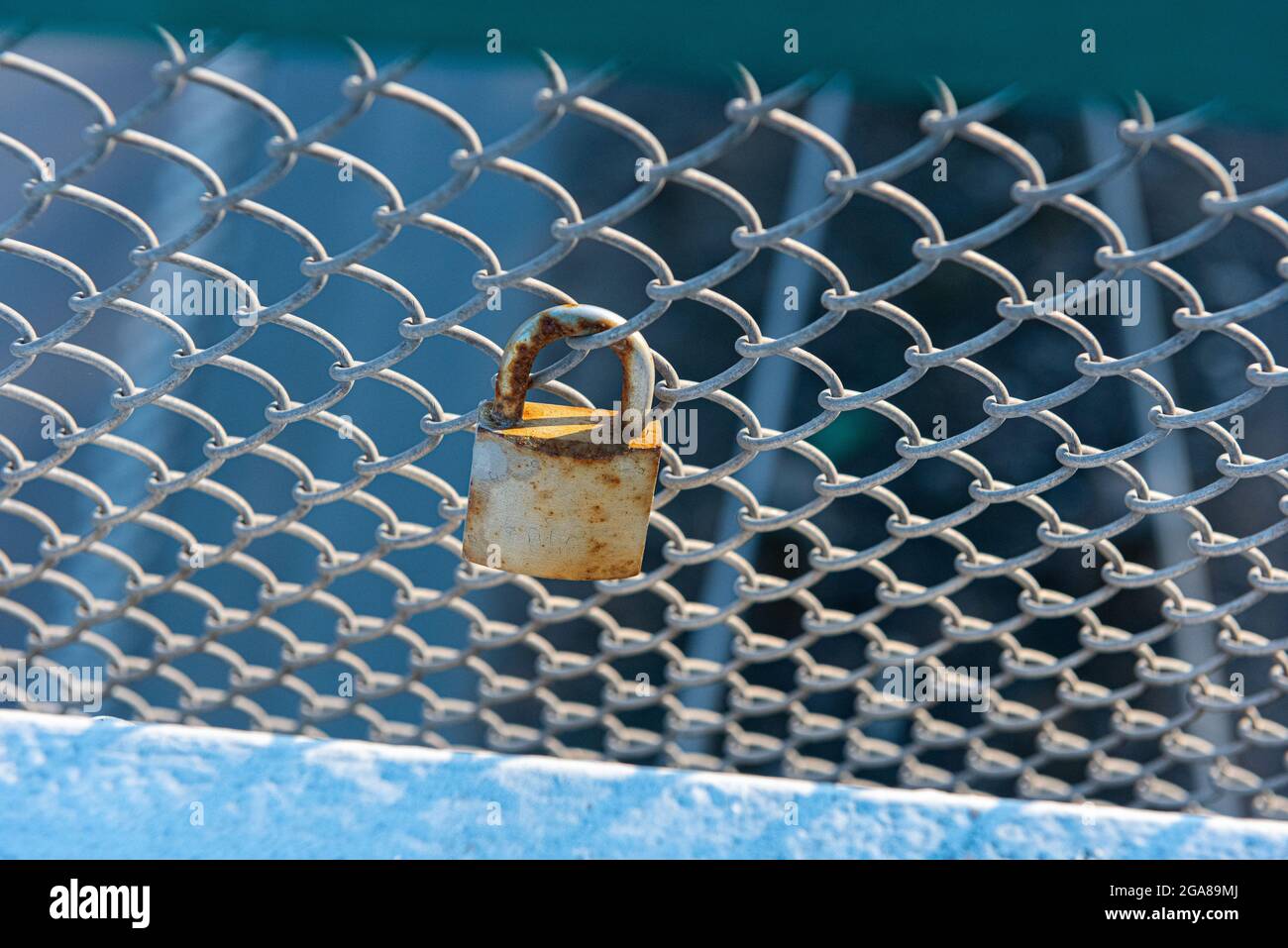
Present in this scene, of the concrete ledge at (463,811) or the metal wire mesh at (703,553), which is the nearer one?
the metal wire mesh at (703,553)

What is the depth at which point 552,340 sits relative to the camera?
118 cm

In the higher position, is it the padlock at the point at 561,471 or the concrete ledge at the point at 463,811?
the padlock at the point at 561,471

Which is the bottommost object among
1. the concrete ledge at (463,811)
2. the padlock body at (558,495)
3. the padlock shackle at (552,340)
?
the concrete ledge at (463,811)

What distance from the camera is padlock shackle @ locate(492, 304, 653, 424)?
117 cm

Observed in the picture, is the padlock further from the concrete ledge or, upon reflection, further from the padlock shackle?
the concrete ledge

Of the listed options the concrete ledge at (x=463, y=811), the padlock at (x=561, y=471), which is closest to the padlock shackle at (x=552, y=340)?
the padlock at (x=561, y=471)

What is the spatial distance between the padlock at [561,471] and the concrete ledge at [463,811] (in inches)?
18.9

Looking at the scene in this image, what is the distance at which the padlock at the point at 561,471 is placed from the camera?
1.20m

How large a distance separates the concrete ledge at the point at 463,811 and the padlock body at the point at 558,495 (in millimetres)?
482

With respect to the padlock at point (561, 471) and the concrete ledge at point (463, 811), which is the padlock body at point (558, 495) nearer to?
the padlock at point (561, 471)

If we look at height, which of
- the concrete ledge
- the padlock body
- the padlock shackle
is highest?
the padlock shackle

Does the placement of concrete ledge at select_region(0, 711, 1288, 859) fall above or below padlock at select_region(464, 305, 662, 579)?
below

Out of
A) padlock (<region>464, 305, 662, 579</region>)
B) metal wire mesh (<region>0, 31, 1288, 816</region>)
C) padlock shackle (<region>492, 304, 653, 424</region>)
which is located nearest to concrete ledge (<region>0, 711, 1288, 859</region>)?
metal wire mesh (<region>0, 31, 1288, 816</region>)

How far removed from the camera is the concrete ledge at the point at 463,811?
148 centimetres
